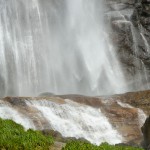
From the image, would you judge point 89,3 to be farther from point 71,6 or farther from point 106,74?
point 106,74

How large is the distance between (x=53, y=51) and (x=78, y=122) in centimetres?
2919

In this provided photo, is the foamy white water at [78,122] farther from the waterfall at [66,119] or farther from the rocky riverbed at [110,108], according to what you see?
the rocky riverbed at [110,108]

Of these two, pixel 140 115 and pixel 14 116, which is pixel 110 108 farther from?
pixel 14 116

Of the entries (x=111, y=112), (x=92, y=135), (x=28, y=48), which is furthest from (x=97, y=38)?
(x=92, y=135)

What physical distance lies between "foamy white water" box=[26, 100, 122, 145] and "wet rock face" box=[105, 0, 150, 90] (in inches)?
915

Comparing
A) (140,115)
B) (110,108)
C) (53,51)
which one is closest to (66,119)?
(110,108)

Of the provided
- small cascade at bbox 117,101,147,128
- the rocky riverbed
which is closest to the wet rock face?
the rocky riverbed

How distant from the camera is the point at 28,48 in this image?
186 ft

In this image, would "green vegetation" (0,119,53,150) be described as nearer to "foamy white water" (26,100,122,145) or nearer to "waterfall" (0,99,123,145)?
"waterfall" (0,99,123,145)

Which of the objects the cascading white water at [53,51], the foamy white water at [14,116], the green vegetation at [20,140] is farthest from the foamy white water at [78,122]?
the cascading white water at [53,51]

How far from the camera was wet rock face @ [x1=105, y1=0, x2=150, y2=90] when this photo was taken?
55.5m

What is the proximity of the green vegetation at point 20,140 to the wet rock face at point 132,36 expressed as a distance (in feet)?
134

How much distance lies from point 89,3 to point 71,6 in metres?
3.18

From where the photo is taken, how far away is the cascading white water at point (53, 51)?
54656 mm
